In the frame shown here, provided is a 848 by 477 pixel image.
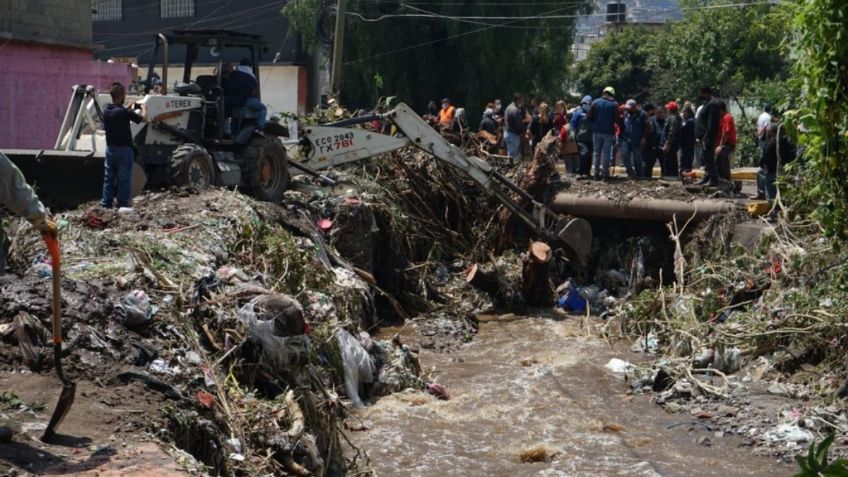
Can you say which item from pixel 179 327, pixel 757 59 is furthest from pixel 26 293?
pixel 757 59

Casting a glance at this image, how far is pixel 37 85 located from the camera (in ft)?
80.9

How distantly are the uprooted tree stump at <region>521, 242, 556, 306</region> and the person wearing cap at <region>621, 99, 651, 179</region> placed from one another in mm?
2937

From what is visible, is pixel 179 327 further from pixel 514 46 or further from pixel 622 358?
pixel 514 46

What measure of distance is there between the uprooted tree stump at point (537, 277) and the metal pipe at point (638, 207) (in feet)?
3.79

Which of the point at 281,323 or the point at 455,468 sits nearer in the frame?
the point at 281,323

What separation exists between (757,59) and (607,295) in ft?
65.5

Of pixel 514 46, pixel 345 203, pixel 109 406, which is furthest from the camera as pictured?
pixel 514 46

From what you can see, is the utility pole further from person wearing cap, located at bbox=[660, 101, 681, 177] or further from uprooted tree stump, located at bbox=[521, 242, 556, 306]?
uprooted tree stump, located at bbox=[521, 242, 556, 306]

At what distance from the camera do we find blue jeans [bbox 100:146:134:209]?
41.5ft

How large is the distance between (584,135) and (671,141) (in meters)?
1.41

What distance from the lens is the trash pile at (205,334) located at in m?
7.56

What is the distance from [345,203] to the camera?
15766 millimetres

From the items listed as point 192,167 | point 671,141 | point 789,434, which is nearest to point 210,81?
point 192,167

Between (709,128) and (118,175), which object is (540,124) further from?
(118,175)
